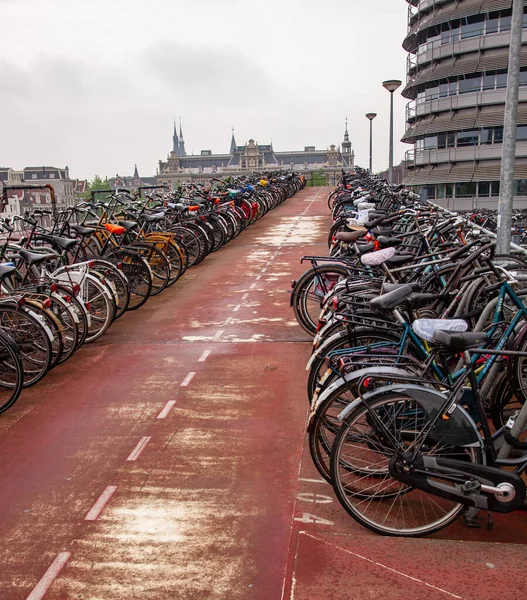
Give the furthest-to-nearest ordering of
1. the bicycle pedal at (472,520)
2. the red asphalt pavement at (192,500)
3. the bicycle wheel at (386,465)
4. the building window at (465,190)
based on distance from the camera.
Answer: the building window at (465,190)
the bicycle pedal at (472,520)
the bicycle wheel at (386,465)
the red asphalt pavement at (192,500)

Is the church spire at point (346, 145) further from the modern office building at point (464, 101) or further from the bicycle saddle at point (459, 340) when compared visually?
the bicycle saddle at point (459, 340)

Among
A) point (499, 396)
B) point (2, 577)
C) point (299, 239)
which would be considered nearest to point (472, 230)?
point (499, 396)

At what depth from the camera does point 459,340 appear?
2586 mm

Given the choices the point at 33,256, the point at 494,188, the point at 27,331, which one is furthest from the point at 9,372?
the point at 494,188

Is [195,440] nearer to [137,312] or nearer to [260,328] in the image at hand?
[260,328]

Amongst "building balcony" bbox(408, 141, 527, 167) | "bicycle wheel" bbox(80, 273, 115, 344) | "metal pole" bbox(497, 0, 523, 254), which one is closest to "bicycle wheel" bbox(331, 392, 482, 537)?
"bicycle wheel" bbox(80, 273, 115, 344)

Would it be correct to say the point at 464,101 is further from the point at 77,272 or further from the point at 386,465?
the point at 386,465

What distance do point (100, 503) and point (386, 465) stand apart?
160cm

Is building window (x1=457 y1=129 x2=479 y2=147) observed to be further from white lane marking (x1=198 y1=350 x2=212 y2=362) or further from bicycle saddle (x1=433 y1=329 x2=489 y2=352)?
bicycle saddle (x1=433 y1=329 x2=489 y2=352)

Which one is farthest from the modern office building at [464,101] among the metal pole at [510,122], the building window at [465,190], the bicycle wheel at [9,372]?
the bicycle wheel at [9,372]

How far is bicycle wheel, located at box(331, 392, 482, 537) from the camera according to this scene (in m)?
2.69

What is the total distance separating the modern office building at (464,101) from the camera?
139 feet

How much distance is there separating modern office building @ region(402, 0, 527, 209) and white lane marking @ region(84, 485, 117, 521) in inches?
1762

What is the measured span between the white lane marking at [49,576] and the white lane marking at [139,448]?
3.09 feet
